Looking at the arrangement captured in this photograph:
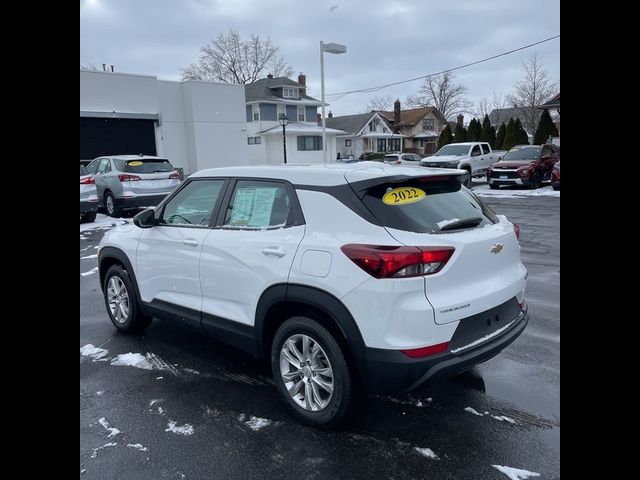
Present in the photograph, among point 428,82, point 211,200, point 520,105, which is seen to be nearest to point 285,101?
point 520,105

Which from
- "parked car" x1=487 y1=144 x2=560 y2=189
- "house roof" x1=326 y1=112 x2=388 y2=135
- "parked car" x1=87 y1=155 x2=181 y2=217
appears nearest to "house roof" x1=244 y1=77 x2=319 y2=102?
"house roof" x1=326 y1=112 x2=388 y2=135

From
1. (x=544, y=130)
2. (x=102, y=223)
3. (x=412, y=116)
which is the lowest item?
(x=102, y=223)

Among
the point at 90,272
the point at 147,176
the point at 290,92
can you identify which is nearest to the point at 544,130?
the point at 290,92

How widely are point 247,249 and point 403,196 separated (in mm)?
1172

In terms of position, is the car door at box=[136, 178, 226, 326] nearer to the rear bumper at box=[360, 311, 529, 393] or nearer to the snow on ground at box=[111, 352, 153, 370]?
the snow on ground at box=[111, 352, 153, 370]

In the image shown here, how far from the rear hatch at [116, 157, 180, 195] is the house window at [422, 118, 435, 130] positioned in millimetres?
56784

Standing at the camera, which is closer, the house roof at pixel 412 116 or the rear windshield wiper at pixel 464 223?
the rear windshield wiper at pixel 464 223

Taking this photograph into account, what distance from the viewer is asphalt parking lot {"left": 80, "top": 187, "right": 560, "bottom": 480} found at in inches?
111

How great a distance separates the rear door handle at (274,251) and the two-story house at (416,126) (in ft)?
201

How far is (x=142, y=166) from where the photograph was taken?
13375 mm

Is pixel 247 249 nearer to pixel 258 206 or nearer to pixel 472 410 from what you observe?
pixel 258 206

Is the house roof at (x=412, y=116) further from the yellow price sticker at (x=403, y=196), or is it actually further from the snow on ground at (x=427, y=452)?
the snow on ground at (x=427, y=452)

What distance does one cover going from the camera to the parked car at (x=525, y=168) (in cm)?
1952

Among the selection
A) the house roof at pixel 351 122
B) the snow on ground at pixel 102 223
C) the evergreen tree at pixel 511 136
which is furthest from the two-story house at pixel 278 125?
the snow on ground at pixel 102 223
